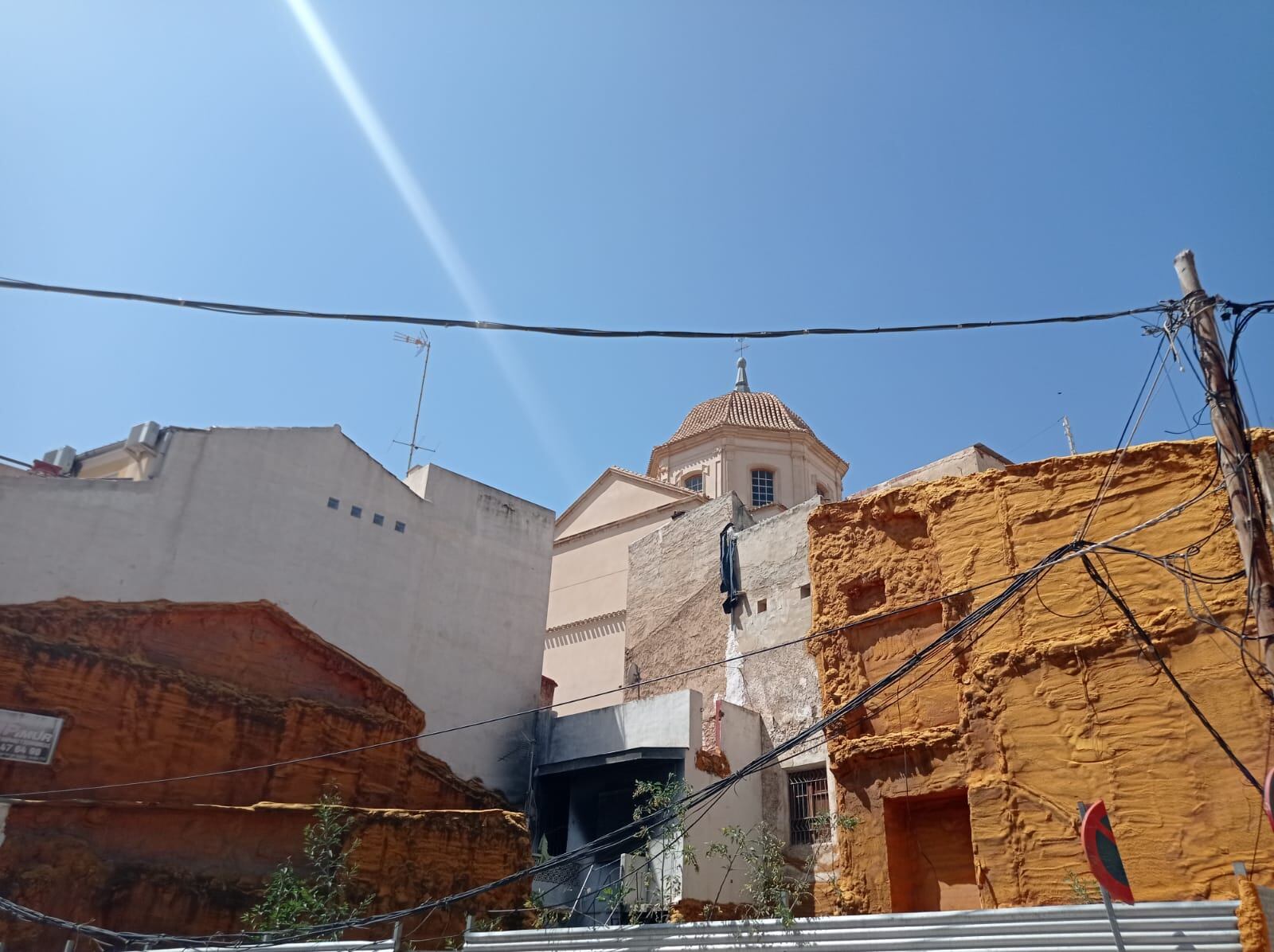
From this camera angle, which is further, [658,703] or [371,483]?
[371,483]

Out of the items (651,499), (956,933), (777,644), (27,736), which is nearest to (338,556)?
(27,736)

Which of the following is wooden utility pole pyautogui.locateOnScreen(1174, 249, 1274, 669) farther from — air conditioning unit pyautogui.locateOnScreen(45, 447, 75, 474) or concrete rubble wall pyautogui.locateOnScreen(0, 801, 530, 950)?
→ air conditioning unit pyautogui.locateOnScreen(45, 447, 75, 474)

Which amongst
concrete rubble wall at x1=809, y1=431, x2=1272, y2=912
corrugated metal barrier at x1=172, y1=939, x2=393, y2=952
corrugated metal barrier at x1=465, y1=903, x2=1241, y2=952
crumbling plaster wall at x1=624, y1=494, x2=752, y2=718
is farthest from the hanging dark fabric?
corrugated metal barrier at x1=465, y1=903, x2=1241, y2=952

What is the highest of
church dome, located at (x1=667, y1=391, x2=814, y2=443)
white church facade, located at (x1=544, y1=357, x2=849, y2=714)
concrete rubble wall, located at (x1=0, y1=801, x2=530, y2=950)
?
church dome, located at (x1=667, y1=391, x2=814, y2=443)

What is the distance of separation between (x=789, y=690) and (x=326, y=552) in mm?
10468

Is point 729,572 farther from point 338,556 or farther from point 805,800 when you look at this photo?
point 338,556

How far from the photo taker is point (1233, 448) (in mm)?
9312

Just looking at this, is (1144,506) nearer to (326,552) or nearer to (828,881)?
(828,881)

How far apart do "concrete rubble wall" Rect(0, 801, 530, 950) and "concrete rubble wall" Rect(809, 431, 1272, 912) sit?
6.88 metres

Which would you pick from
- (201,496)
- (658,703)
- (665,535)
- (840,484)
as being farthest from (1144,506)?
(840,484)

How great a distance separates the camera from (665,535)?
2834 centimetres

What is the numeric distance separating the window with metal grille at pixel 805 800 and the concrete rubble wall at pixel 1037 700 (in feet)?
11.9

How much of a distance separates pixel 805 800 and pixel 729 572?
19.4 ft

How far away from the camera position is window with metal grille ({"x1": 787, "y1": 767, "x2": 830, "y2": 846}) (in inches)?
776
